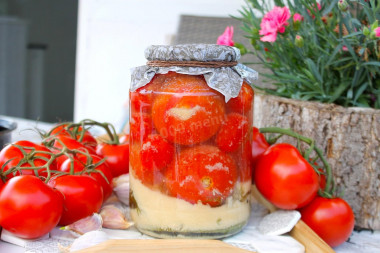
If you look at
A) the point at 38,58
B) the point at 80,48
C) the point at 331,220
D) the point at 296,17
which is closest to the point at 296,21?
the point at 296,17

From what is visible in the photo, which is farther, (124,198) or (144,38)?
(144,38)

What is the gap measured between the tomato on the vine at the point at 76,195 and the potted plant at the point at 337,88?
0.43m

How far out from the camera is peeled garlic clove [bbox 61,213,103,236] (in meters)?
0.74

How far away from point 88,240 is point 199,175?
0.19 meters

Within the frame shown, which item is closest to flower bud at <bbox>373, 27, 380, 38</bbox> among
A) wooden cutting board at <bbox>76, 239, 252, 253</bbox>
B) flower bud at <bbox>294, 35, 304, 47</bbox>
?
flower bud at <bbox>294, 35, 304, 47</bbox>

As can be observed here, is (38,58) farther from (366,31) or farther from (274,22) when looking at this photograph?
(366,31)

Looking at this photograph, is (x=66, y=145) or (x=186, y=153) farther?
(x=66, y=145)

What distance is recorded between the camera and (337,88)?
957 millimetres

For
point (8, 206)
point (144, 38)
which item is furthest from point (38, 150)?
point (144, 38)

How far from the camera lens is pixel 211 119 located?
27.9 inches

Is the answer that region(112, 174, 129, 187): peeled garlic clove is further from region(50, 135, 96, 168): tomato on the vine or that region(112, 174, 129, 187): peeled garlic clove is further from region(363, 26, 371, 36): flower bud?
region(363, 26, 371, 36): flower bud

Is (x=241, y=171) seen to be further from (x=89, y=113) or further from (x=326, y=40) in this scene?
(x=89, y=113)

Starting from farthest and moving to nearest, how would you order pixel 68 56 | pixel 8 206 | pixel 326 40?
pixel 68 56
pixel 326 40
pixel 8 206

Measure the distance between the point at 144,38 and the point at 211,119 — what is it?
6.33 feet
